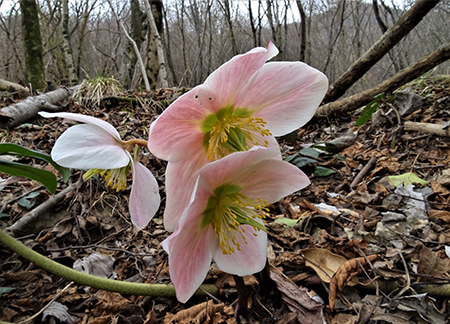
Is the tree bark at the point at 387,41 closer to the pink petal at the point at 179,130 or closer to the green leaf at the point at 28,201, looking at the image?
the pink petal at the point at 179,130

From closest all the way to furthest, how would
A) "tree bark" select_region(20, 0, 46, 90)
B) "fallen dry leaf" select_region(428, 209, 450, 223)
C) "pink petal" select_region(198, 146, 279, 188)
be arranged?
"pink petal" select_region(198, 146, 279, 188) < "fallen dry leaf" select_region(428, 209, 450, 223) < "tree bark" select_region(20, 0, 46, 90)

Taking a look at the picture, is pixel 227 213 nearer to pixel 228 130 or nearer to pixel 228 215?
pixel 228 215

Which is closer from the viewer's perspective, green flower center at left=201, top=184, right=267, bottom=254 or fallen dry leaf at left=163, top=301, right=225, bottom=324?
green flower center at left=201, top=184, right=267, bottom=254

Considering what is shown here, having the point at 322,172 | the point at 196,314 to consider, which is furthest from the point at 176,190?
the point at 322,172

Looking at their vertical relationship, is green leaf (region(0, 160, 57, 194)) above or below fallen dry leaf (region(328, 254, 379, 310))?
above

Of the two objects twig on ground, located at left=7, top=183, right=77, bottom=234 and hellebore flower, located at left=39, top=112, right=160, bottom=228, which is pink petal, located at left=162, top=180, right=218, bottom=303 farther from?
twig on ground, located at left=7, top=183, right=77, bottom=234

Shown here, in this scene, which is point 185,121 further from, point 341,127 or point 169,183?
point 341,127

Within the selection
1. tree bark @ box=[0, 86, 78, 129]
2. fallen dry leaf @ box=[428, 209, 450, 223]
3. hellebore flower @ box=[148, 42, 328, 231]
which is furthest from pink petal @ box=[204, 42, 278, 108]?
tree bark @ box=[0, 86, 78, 129]
